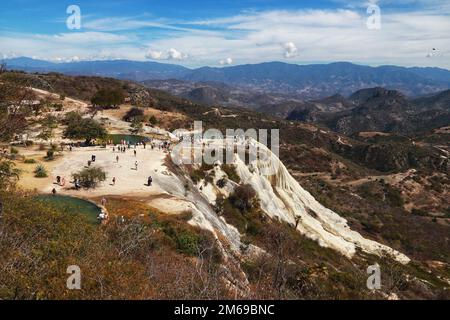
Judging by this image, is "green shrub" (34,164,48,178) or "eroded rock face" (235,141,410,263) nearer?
"green shrub" (34,164,48,178)

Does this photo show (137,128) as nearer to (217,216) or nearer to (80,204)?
(217,216)

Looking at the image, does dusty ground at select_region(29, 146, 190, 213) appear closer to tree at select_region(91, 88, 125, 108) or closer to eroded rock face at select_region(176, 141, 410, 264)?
eroded rock face at select_region(176, 141, 410, 264)

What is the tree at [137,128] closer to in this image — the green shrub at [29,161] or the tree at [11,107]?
the green shrub at [29,161]

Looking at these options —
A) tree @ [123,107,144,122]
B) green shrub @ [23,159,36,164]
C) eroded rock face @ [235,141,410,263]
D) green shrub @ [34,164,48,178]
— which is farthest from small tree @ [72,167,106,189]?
tree @ [123,107,144,122]

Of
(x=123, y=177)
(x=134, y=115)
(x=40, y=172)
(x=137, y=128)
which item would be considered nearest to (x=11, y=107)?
(x=40, y=172)

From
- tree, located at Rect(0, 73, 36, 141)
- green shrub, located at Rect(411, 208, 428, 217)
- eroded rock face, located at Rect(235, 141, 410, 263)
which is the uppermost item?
tree, located at Rect(0, 73, 36, 141)

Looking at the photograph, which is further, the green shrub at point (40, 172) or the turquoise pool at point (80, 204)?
the green shrub at point (40, 172)

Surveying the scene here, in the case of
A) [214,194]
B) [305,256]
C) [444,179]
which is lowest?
[444,179]

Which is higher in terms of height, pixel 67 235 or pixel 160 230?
pixel 67 235

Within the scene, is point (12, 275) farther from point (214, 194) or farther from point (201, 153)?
point (201, 153)

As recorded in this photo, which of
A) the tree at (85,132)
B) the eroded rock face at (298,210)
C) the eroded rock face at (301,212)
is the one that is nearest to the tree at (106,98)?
the tree at (85,132)
